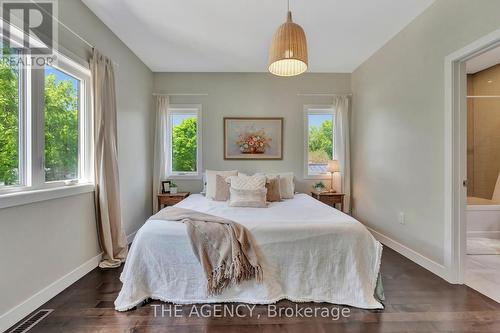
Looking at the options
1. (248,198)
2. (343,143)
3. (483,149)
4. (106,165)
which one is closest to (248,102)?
(343,143)

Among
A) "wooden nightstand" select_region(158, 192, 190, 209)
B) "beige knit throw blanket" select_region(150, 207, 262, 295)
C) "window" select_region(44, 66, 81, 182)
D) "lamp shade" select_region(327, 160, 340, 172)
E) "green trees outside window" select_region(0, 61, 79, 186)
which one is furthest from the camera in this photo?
"lamp shade" select_region(327, 160, 340, 172)

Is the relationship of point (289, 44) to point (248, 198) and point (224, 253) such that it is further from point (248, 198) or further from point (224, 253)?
point (248, 198)

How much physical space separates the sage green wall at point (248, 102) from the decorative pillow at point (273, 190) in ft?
3.08

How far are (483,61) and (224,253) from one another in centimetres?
455

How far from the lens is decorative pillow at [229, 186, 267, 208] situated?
2.87 metres

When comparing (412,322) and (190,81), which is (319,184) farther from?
(190,81)

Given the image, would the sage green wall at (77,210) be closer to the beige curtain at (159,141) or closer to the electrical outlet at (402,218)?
the beige curtain at (159,141)

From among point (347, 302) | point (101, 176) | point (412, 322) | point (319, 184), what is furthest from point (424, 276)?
point (101, 176)

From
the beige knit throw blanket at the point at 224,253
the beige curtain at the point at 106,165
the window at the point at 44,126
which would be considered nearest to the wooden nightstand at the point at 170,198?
the beige curtain at the point at 106,165

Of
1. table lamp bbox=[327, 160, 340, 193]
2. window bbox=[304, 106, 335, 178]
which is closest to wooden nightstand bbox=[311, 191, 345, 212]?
table lamp bbox=[327, 160, 340, 193]

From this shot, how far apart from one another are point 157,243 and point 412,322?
6.39 feet

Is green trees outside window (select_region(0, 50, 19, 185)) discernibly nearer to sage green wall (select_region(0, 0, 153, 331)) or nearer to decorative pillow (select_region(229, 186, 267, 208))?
sage green wall (select_region(0, 0, 153, 331))

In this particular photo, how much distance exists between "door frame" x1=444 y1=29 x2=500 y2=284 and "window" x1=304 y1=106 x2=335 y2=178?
210 cm

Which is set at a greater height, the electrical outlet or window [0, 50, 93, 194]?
window [0, 50, 93, 194]
